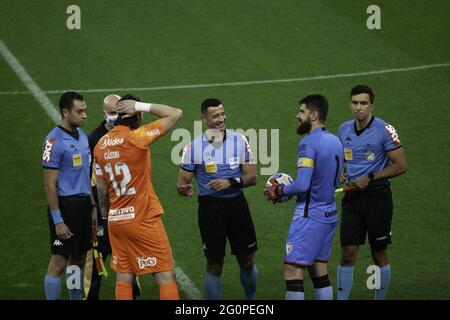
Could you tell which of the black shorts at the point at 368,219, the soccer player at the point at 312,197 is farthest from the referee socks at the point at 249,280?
the black shorts at the point at 368,219

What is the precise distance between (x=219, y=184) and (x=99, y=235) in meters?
1.73

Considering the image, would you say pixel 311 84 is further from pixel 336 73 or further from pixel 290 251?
pixel 290 251

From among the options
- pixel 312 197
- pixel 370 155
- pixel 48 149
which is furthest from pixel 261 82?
pixel 312 197

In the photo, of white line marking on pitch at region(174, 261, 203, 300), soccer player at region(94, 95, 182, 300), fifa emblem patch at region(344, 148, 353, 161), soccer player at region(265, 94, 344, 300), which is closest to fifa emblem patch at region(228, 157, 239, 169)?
soccer player at region(265, 94, 344, 300)

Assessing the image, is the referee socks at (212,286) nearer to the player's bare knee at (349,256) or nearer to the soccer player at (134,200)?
the soccer player at (134,200)

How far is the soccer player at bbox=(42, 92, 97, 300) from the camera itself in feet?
36.6

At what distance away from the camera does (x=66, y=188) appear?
1134cm

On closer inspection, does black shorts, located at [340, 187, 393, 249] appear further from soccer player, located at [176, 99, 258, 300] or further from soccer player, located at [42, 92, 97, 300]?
soccer player, located at [42, 92, 97, 300]

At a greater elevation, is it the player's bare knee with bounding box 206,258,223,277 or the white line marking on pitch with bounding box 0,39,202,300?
the white line marking on pitch with bounding box 0,39,202,300

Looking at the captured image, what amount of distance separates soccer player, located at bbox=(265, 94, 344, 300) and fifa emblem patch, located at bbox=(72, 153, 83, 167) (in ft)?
7.87

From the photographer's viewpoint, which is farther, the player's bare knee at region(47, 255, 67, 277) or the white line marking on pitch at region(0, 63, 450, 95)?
the white line marking on pitch at region(0, 63, 450, 95)

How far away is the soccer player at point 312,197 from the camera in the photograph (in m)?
10.4

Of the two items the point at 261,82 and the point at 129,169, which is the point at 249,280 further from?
the point at 261,82

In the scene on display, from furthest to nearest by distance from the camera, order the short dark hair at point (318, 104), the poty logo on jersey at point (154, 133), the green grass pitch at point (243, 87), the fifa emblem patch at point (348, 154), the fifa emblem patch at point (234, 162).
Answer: the green grass pitch at point (243, 87) → the fifa emblem patch at point (348, 154) → the fifa emblem patch at point (234, 162) → the short dark hair at point (318, 104) → the poty logo on jersey at point (154, 133)
